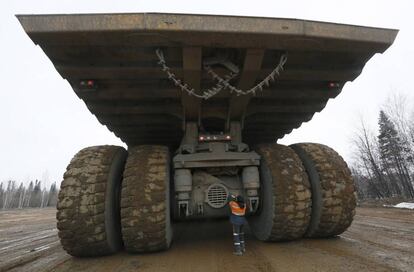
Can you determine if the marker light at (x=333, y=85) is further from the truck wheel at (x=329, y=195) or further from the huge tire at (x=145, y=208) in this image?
the huge tire at (x=145, y=208)

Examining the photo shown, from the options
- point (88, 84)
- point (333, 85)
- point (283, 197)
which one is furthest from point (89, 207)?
point (333, 85)

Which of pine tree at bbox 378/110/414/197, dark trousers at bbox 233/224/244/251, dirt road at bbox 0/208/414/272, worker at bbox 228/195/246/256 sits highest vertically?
pine tree at bbox 378/110/414/197

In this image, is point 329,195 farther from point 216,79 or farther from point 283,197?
point 216,79

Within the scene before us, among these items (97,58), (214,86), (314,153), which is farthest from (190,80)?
(314,153)

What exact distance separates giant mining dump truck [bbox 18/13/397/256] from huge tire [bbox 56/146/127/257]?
1 cm

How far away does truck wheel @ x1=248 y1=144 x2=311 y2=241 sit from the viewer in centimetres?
388

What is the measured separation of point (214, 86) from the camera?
3.88m

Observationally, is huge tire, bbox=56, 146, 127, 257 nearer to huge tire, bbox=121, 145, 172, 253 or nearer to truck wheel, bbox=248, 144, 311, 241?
huge tire, bbox=121, 145, 172, 253

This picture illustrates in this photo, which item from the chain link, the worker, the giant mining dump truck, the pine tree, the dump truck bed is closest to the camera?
the dump truck bed

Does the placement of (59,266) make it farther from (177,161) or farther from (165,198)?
(177,161)

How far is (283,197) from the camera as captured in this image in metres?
3.88

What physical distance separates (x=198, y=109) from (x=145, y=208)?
155cm

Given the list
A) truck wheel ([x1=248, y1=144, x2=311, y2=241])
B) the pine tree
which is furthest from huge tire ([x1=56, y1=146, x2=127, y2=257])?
the pine tree

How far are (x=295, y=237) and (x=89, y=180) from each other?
2.79m
